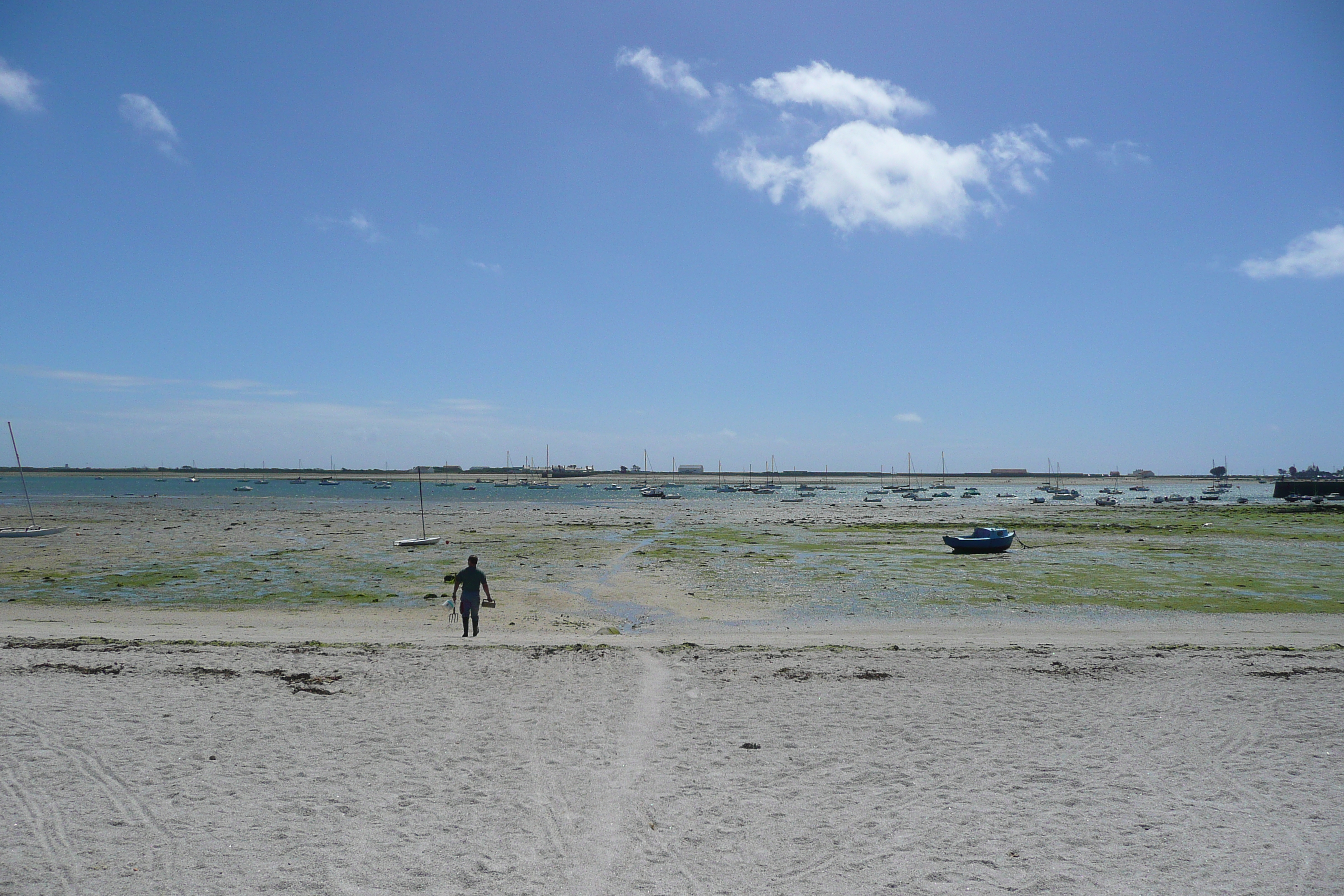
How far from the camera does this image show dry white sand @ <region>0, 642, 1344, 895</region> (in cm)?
750

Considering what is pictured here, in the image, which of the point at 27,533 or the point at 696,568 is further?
the point at 27,533

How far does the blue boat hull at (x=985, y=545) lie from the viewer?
4075 centimetres

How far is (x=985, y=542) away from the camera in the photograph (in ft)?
134

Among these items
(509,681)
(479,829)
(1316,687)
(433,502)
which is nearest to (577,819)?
(479,829)

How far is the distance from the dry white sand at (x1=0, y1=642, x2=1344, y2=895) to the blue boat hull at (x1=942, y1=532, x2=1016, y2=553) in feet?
84.1

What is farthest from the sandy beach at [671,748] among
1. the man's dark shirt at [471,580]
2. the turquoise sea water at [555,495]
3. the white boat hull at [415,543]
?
the turquoise sea water at [555,495]

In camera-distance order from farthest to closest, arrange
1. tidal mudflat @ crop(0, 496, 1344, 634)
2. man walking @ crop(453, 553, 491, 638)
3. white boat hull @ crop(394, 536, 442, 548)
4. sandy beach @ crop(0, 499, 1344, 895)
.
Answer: white boat hull @ crop(394, 536, 442, 548), tidal mudflat @ crop(0, 496, 1344, 634), man walking @ crop(453, 553, 491, 638), sandy beach @ crop(0, 499, 1344, 895)

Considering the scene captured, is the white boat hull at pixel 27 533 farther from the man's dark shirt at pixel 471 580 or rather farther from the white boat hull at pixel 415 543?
the man's dark shirt at pixel 471 580

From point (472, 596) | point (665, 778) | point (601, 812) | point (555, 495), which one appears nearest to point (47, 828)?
point (601, 812)

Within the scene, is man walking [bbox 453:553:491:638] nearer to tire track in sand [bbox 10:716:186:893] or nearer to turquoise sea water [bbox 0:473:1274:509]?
tire track in sand [bbox 10:716:186:893]

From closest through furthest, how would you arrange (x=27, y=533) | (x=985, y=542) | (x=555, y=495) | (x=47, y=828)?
(x=47, y=828)
(x=985, y=542)
(x=27, y=533)
(x=555, y=495)

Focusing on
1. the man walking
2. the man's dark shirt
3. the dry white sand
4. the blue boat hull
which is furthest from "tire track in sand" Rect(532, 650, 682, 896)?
the blue boat hull

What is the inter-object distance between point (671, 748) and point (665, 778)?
3.60ft

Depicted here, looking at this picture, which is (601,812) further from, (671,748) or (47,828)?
(47,828)
